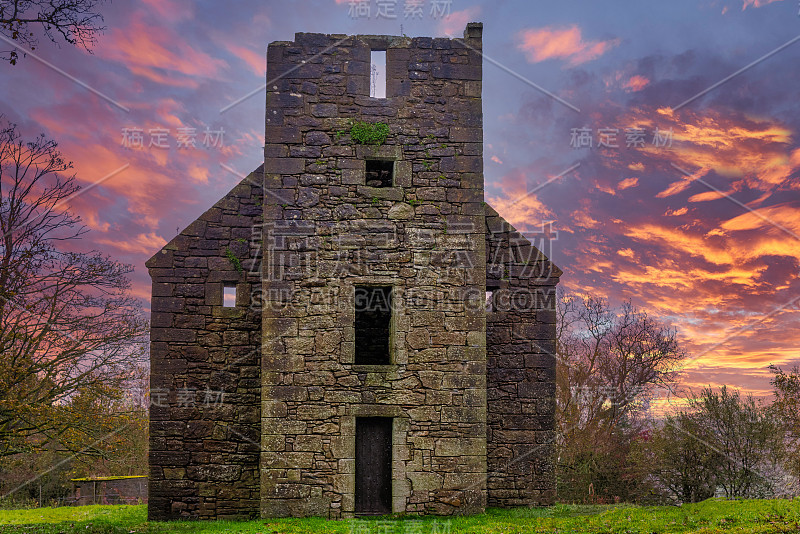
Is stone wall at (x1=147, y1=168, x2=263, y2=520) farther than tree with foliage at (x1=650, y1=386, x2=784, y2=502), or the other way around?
tree with foliage at (x1=650, y1=386, x2=784, y2=502)

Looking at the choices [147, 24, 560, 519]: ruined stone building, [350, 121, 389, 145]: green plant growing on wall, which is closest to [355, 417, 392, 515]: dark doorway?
[147, 24, 560, 519]: ruined stone building

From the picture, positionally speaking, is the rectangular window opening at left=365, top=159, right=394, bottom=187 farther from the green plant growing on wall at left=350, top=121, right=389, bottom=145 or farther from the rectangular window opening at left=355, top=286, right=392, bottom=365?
the rectangular window opening at left=355, top=286, right=392, bottom=365

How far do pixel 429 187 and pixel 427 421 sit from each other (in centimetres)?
410

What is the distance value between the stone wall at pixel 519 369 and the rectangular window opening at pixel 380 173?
8.82 feet

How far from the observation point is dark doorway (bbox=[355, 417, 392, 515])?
35.8ft

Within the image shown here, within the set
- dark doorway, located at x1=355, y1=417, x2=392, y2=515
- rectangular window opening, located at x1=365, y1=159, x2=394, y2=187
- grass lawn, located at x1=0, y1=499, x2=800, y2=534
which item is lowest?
grass lawn, located at x1=0, y1=499, x2=800, y2=534

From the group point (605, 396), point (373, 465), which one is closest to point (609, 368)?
point (605, 396)

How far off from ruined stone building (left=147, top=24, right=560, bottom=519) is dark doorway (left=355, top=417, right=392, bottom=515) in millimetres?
27

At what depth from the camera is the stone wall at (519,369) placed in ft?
41.8

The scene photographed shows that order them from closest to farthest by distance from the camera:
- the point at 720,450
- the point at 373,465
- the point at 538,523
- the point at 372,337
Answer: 1. the point at 538,523
2. the point at 373,465
3. the point at 372,337
4. the point at 720,450

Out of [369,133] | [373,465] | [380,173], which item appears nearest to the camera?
[373,465]

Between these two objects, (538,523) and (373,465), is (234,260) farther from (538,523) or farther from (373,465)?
(538,523)

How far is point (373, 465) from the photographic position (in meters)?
11.0

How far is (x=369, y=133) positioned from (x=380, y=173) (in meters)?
0.77
